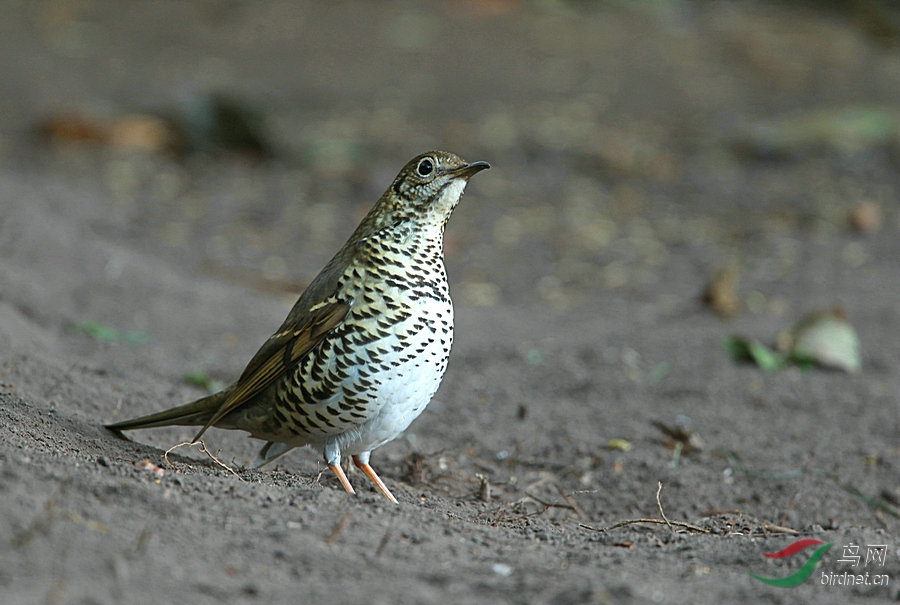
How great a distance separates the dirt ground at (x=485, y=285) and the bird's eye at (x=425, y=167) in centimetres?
120

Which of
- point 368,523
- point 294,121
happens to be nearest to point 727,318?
point 368,523

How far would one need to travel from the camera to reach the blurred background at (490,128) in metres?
9.53

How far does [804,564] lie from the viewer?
10.3 feet

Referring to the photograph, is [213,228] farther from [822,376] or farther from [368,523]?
[368,523]

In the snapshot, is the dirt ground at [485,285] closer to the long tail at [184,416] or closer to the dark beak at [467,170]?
the long tail at [184,416]

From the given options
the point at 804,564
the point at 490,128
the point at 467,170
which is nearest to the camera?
the point at 804,564

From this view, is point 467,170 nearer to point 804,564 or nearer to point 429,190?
point 429,190

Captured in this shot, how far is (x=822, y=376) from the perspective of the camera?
642 cm

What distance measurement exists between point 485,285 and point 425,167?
4875 mm

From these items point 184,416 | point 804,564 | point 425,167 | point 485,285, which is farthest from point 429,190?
point 485,285

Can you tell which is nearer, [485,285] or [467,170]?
[467,170]

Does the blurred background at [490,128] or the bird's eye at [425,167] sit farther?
the blurred background at [490,128]

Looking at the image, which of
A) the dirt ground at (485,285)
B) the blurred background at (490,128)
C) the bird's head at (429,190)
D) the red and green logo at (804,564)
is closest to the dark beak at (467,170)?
the bird's head at (429,190)

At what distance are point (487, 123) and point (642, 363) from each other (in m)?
5.96
